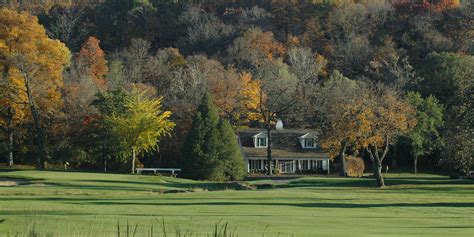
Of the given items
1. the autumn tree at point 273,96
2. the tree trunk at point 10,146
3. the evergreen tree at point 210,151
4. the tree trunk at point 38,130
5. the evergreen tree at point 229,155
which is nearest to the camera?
the evergreen tree at point 210,151

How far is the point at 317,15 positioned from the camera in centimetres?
12056

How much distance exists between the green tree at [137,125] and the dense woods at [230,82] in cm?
12

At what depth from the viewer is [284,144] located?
85812mm

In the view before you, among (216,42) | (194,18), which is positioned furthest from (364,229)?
(194,18)

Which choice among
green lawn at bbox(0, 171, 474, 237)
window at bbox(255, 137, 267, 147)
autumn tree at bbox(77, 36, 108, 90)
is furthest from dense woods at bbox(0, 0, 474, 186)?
green lawn at bbox(0, 171, 474, 237)

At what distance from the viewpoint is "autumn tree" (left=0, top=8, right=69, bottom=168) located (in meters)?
68.3

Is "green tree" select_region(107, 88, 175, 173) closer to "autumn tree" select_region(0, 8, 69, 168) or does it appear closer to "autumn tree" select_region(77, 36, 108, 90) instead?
"autumn tree" select_region(0, 8, 69, 168)

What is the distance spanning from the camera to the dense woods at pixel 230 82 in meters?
66.2

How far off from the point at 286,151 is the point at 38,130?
94.1 ft

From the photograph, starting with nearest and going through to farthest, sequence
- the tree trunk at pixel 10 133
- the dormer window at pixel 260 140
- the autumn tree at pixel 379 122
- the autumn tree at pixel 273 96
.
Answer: the autumn tree at pixel 379 122 → the tree trunk at pixel 10 133 → the autumn tree at pixel 273 96 → the dormer window at pixel 260 140

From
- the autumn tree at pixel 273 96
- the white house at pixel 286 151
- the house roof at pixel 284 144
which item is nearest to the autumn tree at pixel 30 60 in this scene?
the autumn tree at pixel 273 96

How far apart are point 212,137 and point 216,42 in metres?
50.7

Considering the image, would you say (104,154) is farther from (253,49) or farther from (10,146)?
(253,49)

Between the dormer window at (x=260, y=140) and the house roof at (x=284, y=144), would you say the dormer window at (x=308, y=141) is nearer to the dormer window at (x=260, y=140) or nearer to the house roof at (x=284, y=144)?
the house roof at (x=284, y=144)
